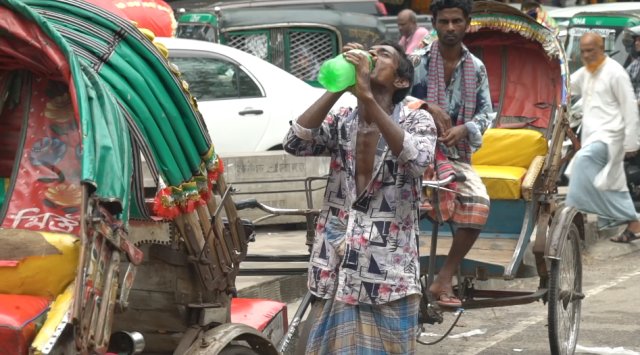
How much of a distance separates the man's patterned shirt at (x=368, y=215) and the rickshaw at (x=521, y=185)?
1.41 m

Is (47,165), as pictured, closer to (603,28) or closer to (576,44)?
(576,44)

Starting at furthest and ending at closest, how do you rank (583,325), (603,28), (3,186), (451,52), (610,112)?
(603,28) < (610,112) < (583,325) < (451,52) < (3,186)

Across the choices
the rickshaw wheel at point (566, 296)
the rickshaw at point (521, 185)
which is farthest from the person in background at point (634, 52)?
the rickshaw wheel at point (566, 296)

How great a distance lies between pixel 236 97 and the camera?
11.8 m

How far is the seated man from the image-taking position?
Answer: 6570mm

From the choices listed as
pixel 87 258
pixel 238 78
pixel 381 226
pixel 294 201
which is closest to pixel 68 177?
pixel 87 258

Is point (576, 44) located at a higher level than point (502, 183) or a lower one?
lower

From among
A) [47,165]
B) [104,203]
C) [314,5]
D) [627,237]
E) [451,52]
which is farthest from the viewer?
[314,5]

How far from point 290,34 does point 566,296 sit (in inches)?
336

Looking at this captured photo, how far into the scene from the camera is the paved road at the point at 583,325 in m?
7.56

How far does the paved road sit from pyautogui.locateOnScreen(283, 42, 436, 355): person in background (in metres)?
2.54

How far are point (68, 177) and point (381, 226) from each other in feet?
3.88

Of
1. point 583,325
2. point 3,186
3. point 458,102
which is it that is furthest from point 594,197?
point 3,186

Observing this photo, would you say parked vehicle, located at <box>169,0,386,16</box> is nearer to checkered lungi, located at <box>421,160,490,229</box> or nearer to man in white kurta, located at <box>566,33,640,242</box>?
man in white kurta, located at <box>566,33,640,242</box>
